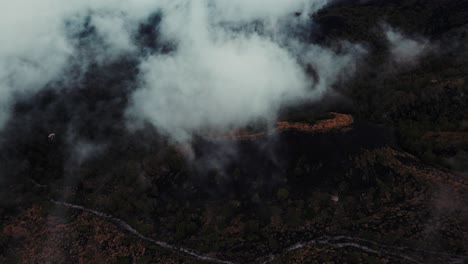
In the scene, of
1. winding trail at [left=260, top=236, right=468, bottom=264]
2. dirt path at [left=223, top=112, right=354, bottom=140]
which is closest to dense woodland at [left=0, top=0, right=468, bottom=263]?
winding trail at [left=260, top=236, right=468, bottom=264]

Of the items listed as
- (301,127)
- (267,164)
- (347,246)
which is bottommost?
(347,246)

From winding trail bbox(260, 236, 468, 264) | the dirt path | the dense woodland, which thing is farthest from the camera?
the dirt path

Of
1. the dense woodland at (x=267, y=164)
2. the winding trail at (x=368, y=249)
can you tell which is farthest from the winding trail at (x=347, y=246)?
the dense woodland at (x=267, y=164)

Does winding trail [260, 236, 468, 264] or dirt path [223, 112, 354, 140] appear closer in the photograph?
winding trail [260, 236, 468, 264]

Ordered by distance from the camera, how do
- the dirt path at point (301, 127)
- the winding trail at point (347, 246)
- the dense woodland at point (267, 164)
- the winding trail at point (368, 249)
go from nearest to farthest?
the winding trail at point (368, 249), the winding trail at point (347, 246), the dense woodland at point (267, 164), the dirt path at point (301, 127)

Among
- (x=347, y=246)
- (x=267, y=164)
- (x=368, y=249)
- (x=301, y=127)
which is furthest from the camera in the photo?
(x=301, y=127)

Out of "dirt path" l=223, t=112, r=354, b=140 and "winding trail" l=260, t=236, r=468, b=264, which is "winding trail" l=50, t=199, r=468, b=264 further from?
"dirt path" l=223, t=112, r=354, b=140

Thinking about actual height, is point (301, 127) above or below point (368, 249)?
above

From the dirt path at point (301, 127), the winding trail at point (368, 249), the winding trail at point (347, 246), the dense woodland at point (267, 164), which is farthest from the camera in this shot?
the dirt path at point (301, 127)

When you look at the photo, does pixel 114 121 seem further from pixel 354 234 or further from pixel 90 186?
pixel 354 234

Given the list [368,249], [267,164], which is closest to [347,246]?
[368,249]

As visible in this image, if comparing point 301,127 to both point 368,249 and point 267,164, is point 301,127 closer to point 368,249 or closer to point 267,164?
point 267,164

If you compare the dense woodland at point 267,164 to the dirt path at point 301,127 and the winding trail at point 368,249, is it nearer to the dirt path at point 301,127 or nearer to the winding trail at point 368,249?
the winding trail at point 368,249
